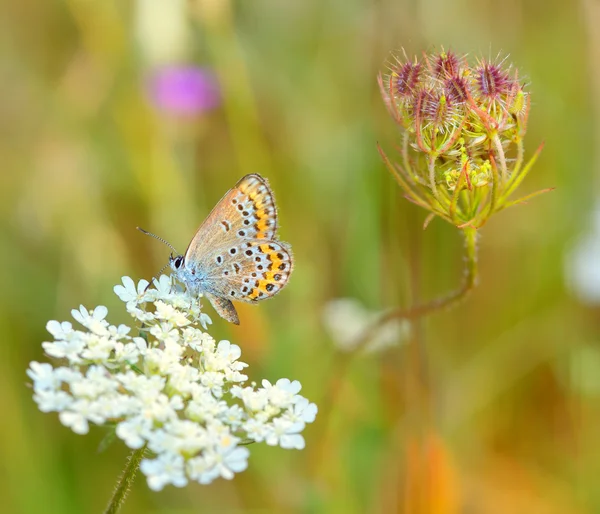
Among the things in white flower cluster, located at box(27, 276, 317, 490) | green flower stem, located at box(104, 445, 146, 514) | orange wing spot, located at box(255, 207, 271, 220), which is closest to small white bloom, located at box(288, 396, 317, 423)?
white flower cluster, located at box(27, 276, 317, 490)

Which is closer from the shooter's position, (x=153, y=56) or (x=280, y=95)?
(x=153, y=56)

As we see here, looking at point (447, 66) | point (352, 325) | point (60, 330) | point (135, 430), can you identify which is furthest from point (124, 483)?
point (352, 325)

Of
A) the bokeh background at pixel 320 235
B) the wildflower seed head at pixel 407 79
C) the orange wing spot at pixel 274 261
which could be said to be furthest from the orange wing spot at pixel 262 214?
the wildflower seed head at pixel 407 79

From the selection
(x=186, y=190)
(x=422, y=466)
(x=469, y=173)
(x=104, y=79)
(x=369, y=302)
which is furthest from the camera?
(x=104, y=79)

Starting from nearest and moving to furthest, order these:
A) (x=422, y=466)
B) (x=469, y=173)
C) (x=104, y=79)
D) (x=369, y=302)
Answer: (x=469, y=173)
(x=422, y=466)
(x=369, y=302)
(x=104, y=79)

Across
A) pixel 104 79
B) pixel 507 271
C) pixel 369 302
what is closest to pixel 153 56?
pixel 104 79

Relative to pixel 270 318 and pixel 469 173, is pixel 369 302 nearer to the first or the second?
pixel 270 318

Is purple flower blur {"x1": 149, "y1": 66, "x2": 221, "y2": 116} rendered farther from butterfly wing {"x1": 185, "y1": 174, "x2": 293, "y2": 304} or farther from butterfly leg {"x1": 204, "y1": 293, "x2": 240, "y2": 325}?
butterfly leg {"x1": 204, "y1": 293, "x2": 240, "y2": 325}
